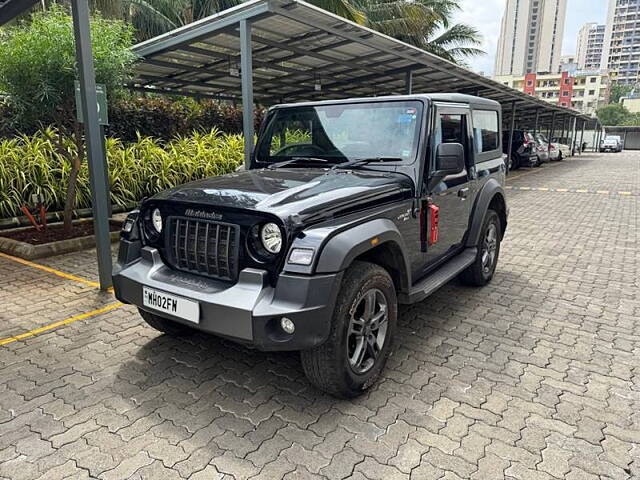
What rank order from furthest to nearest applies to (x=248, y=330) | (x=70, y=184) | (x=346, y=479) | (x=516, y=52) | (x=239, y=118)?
(x=516, y=52) < (x=239, y=118) < (x=70, y=184) < (x=248, y=330) < (x=346, y=479)

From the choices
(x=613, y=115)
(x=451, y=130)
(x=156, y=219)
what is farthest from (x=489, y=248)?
(x=613, y=115)

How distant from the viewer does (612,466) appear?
7.54 ft

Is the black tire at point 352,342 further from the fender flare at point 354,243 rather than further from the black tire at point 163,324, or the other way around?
the black tire at point 163,324

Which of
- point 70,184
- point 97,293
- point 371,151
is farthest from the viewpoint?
point 70,184

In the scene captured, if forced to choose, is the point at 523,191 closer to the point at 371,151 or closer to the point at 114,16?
the point at 371,151

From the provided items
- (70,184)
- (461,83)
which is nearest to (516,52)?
(461,83)

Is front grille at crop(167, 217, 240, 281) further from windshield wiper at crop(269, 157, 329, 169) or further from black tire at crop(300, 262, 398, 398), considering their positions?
windshield wiper at crop(269, 157, 329, 169)

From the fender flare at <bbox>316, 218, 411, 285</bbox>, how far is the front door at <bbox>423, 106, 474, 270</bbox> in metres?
0.66

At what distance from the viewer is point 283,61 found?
33.0ft

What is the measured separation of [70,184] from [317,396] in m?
5.28

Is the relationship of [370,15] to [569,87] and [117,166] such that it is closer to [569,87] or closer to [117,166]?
[117,166]

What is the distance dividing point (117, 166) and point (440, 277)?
6.36m

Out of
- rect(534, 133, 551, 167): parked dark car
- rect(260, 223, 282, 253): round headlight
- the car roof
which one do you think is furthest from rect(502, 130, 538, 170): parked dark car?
rect(260, 223, 282, 253): round headlight

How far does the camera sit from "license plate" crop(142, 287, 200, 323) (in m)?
2.60
